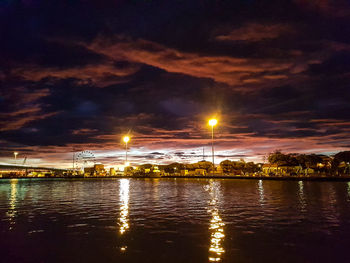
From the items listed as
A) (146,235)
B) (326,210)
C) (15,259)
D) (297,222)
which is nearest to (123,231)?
(146,235)

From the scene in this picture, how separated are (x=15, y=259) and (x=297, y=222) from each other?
14.6 meters

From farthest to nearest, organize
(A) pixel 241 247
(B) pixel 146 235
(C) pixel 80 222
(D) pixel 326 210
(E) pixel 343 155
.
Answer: (E) pixel 343 155 → (D) pixel 326 210 → (C) pixel 80 222 → (B) pixel 146 235 → (A) pixel 241 247

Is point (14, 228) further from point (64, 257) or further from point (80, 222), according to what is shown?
point (64, 257)

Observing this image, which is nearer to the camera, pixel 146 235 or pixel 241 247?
pixel 241 247

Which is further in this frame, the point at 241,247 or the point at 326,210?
the point at 326,210

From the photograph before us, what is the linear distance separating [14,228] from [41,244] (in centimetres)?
471

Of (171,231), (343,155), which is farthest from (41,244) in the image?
(343,155)

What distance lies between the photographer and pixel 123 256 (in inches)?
391

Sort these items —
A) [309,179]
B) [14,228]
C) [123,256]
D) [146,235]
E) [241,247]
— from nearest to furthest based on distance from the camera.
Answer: [123,256] < [241,247] < [146,235] < [14,228] < [309,179]

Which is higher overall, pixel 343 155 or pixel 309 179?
pixel 343 155

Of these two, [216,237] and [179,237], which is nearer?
[216,237]

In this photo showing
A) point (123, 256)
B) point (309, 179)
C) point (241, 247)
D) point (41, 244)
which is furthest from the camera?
point (309, 179)

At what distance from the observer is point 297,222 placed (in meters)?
15.9

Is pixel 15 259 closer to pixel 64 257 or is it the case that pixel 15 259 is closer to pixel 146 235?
pixel 64 257
